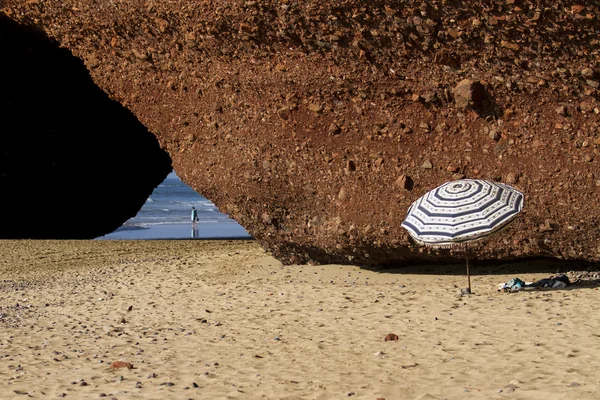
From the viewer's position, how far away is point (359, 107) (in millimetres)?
8930

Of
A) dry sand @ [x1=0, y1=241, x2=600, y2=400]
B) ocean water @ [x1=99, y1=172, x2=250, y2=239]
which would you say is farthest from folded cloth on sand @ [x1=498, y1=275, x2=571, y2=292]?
ocean water @ [x1=99, y1=172, x2=250, y2=239]

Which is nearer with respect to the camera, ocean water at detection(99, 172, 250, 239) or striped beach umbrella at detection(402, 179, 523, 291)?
striped beach umbrella at detection(402, 179, 523, 291)

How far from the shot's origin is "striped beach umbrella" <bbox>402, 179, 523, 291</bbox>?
7.20 metres

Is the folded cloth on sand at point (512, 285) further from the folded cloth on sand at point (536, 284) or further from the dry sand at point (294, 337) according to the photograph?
the dry sand at point (294, 337)

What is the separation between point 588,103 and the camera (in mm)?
7938

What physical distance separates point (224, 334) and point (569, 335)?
2.69 m

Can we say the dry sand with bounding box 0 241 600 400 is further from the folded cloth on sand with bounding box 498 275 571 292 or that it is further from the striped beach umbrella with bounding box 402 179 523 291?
the striped beach umbrella with bounding box 402 179 523 291

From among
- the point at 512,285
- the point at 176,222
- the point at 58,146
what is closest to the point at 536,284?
the point at 512,285

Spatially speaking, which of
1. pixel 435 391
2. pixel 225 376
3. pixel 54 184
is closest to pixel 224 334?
pixel 225 376

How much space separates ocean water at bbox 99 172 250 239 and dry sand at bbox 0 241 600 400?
1000 cm

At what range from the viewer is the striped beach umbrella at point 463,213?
720 cm

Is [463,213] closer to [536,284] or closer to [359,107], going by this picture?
[536,284]

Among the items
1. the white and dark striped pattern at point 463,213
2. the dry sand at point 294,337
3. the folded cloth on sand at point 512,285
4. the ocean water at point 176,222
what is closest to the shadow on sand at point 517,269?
the dry sand at point 294,337

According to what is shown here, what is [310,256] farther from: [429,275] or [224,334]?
[224,334]
